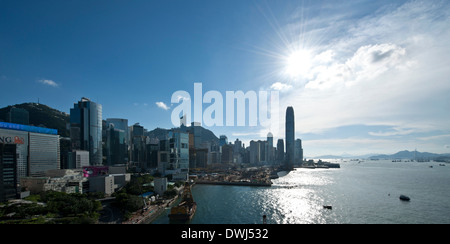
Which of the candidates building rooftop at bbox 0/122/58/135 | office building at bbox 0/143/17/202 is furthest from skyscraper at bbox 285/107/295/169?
office building at bbox 0/143/17/202

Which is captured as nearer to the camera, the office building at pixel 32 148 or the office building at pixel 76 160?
the office building at pixel 32 148

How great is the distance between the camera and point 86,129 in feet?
146

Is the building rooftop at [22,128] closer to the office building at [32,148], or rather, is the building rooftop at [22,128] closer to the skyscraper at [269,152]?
the office building at [32,148]

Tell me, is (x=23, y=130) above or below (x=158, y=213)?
above

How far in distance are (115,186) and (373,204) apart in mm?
23177

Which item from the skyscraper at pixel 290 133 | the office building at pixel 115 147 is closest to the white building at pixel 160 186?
the office building at pixel 115 147

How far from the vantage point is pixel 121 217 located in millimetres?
13430

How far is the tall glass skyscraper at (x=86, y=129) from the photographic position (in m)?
44.1

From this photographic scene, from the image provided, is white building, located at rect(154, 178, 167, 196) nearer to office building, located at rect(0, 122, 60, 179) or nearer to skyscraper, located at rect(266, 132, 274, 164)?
office building, located at rect(0, 122, 60, 179)

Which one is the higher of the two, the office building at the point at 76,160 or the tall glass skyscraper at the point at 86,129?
the tall glass skyscraper at the point at 86,129

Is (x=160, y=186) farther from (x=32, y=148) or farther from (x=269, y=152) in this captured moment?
(x=269, y=152)
